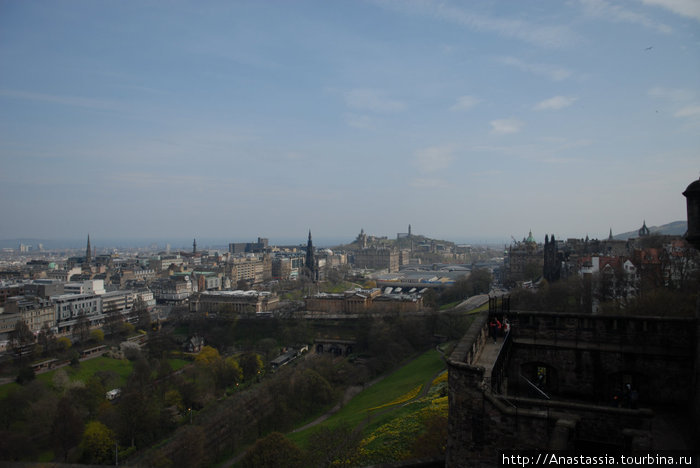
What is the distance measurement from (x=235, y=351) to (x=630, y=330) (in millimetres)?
50679

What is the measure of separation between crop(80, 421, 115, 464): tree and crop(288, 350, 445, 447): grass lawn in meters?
11.2

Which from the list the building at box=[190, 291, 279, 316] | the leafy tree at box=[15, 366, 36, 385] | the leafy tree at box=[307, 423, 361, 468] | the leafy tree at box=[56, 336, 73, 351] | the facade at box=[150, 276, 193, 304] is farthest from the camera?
the facade at box=[150, 276, 193, 304]

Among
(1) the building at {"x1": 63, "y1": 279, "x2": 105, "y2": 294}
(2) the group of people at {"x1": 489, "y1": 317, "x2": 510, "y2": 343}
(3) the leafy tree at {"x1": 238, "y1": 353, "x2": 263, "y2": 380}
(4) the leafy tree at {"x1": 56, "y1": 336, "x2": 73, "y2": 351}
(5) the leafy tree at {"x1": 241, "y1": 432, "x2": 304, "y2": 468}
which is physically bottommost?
(3) the leafy tree at {"x1": 238, "y1": 353, "x2": 263, "y2": 380}

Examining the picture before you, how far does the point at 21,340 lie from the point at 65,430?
26.0 metres

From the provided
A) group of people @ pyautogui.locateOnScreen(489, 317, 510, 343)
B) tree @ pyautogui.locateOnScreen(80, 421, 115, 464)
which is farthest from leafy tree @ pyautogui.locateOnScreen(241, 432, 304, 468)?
group of people @ pyautogui.locateOnScreen(489, 317, 510, 343)

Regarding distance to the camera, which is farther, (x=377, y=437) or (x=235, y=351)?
(x=235, y=351)

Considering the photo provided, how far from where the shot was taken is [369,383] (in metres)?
40.2

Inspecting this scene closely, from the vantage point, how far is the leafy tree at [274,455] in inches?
794

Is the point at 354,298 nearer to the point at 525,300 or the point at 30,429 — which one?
the point at 525,300

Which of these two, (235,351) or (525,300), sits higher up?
(525,300)

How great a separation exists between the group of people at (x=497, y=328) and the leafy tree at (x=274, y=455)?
1406 cm

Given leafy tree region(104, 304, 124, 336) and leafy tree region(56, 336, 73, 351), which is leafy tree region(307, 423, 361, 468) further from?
leafy tree region(104, 304, 124, 336)

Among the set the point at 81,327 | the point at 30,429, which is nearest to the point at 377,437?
the point at 30,429

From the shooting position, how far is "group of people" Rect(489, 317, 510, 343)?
997 centimetres
